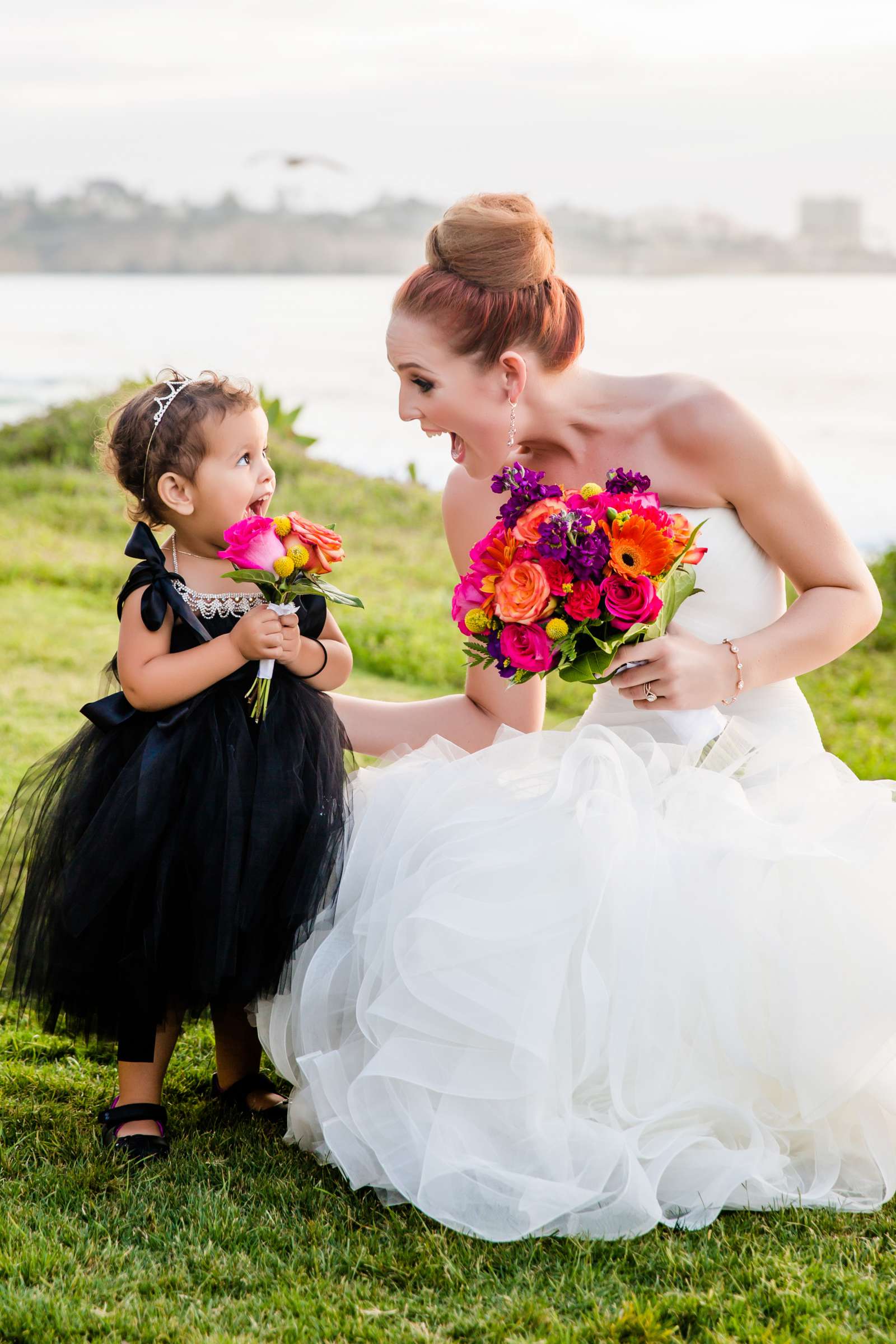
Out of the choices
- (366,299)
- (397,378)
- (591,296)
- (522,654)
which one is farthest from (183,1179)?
(366,299)

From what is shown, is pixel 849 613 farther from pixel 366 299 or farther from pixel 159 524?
pixel 366 299

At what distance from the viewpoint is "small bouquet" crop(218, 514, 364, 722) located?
8.70 feet

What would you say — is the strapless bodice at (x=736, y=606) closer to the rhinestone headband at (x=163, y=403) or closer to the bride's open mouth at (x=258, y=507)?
the bride's open mouth at (x=258, y=507)

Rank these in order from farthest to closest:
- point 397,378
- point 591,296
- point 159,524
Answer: point 591,296 < point 397,378 < point 159,524

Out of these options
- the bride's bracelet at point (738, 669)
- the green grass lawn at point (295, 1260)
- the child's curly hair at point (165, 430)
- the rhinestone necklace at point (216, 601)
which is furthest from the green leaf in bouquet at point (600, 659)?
the green grass lawn at point (295, 1260)

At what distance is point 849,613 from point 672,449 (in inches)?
23.1

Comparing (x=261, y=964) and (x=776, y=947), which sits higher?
(x=776, y=947)

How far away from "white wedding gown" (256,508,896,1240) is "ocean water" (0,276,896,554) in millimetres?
6359

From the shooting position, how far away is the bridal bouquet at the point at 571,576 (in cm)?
253

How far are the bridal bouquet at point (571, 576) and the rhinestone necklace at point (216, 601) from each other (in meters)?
0.50

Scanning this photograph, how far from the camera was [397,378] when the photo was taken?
312 centimetres

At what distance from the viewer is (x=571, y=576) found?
2535 millimetres

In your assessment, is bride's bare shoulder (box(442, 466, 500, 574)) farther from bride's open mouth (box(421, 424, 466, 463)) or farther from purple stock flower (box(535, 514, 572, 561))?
purple stock flower (box(535, 514, 572, 561))

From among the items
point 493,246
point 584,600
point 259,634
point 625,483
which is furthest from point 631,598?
point 493,246
